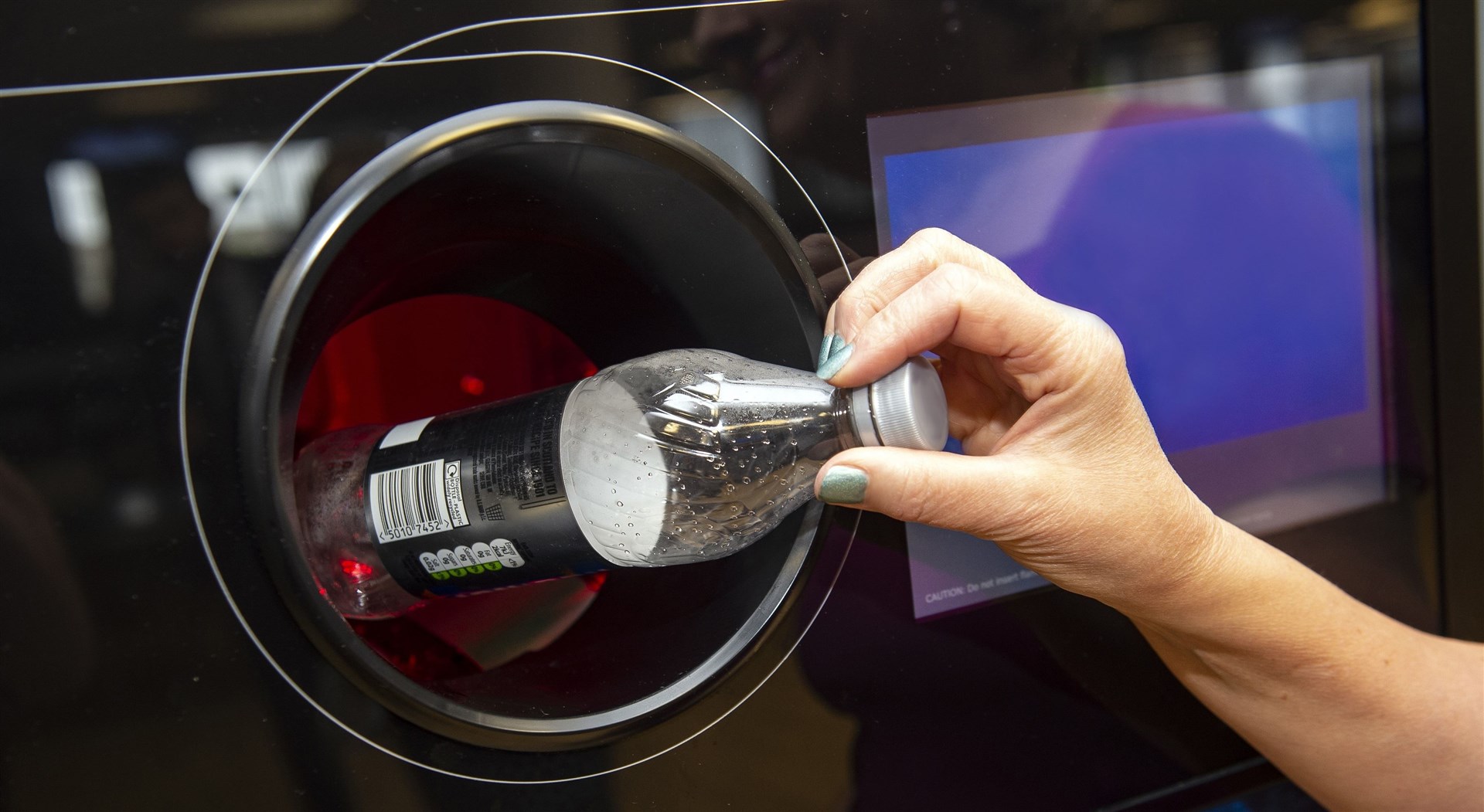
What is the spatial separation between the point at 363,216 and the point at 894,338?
0.33 m

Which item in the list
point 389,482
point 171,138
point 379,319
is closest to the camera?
point 171,138

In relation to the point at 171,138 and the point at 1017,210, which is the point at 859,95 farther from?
the point at 171,138

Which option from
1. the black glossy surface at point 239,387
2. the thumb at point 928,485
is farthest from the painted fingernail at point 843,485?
the black glossy surface at point 239,387

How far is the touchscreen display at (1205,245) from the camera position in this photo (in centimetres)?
66

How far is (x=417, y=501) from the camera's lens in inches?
23.0

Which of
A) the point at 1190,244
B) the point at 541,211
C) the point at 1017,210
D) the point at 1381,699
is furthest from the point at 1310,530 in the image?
the point at 541,211

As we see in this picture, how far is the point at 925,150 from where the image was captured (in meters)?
0.64

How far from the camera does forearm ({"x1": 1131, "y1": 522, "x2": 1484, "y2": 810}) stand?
694 mm

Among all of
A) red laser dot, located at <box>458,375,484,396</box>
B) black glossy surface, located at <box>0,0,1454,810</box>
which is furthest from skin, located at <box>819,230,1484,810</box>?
red laser dot, located at <box>458,375,484,396</box>

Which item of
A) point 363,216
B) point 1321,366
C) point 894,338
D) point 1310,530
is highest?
point 363,216

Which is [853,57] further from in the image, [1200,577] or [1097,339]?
[1200,577]

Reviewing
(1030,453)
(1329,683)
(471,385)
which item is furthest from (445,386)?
(1329,683)

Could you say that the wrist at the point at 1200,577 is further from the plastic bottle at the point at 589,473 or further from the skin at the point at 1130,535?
the plastic bottle at the point at 589,473

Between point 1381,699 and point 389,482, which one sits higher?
point 389,482
